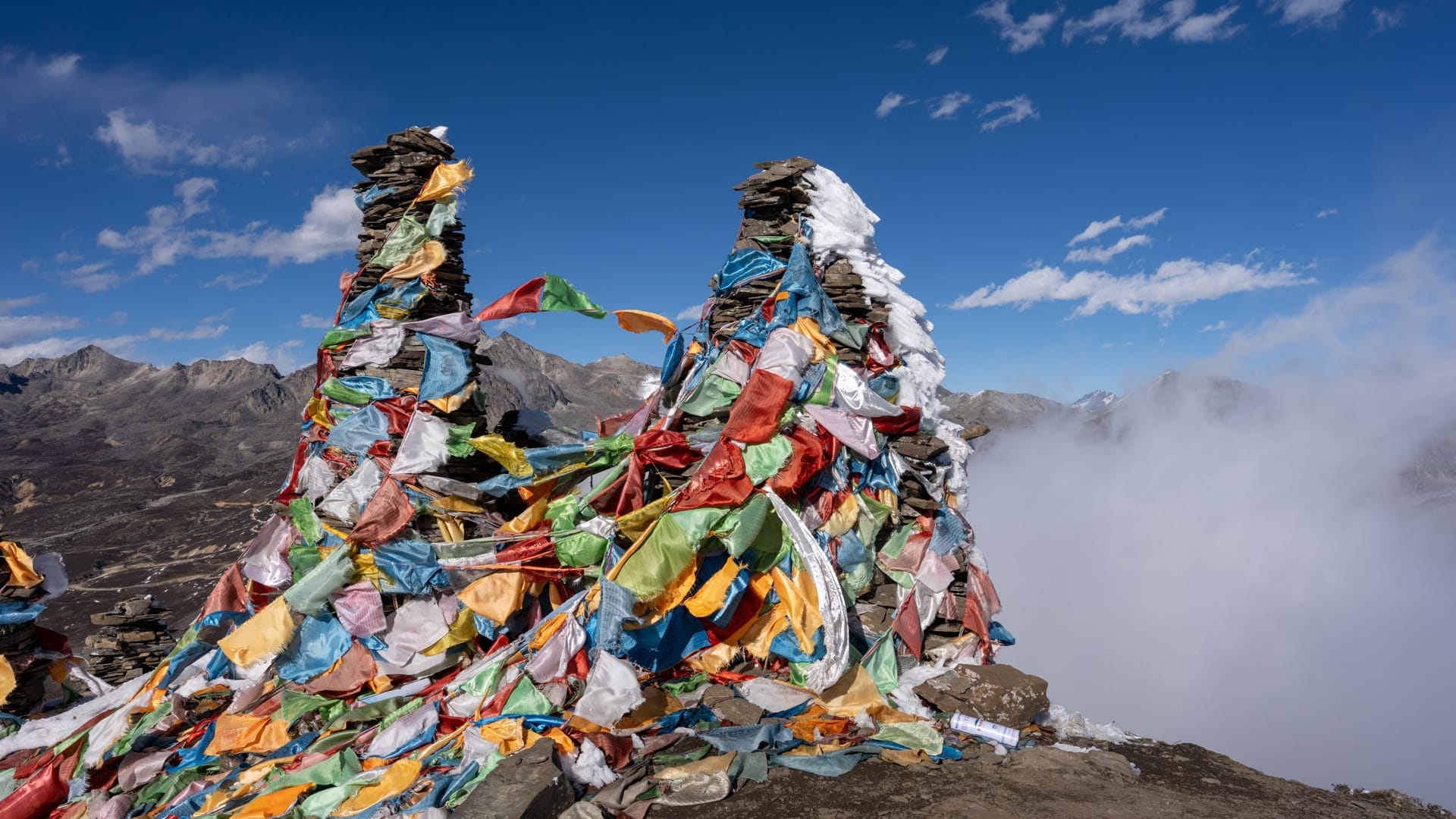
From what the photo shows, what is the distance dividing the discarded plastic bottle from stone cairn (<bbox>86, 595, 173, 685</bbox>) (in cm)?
1370

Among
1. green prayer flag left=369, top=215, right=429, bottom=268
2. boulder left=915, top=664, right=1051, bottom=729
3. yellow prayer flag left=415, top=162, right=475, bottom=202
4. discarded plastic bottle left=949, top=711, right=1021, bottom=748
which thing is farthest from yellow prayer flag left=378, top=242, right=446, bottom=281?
discarded plastic bottle left=949, top=711, right=1021, bottom=748

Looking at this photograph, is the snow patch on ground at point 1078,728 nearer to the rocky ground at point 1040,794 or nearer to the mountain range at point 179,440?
the rocky ground at point 1040,794

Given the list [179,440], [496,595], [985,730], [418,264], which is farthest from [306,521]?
[179,440]

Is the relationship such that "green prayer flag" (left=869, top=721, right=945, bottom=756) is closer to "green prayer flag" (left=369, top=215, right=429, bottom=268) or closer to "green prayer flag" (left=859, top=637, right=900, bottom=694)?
"green prayer flag" (left=859, top=637, right=900, bottom=694)

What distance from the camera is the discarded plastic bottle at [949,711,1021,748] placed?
5480 mm

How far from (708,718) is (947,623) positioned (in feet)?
8.57

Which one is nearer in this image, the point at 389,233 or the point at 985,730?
the point at 985,730

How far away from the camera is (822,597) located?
6414 millimetres

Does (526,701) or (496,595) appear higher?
(496,595)

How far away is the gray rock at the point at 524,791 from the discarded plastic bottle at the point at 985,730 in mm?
2988

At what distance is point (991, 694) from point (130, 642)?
14.6 m

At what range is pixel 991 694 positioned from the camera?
5.98 m

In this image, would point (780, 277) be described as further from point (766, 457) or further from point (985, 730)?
point (985, 730)

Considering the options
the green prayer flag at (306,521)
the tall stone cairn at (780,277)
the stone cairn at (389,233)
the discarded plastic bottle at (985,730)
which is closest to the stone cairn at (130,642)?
the green prayer flag at (306,521)
